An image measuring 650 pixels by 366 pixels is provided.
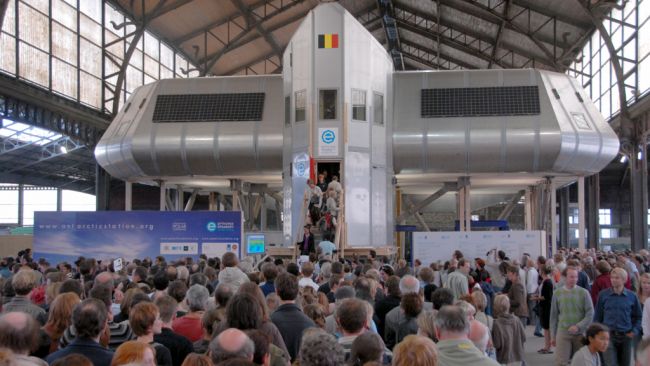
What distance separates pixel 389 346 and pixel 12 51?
24.1 meters

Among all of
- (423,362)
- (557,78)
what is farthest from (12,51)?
(423,362)

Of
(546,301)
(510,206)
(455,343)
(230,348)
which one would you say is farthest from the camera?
(510,206)

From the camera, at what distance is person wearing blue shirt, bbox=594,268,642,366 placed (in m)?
9.46

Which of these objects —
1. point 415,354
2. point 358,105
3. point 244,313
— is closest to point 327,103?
point 358,105

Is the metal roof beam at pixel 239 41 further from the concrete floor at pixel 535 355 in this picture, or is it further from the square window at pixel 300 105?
the concrete floor at pixel 535 355

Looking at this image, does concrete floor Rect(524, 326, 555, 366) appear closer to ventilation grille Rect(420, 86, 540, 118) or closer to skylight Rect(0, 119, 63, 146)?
ventilation grille Rect(420, 86, 540, 118)

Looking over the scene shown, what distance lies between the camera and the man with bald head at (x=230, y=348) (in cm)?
405

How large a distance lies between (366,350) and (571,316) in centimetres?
632

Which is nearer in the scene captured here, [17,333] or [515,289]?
[17,333]

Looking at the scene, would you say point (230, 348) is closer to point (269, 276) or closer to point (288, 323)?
point (288, 323)

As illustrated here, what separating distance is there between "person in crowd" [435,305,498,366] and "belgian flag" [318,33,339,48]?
19768 mm

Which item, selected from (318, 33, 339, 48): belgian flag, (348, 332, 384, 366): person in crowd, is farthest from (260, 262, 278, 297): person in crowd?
(318, 33, 339, 48): belgian flag

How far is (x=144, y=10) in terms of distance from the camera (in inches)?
1336

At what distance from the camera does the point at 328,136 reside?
78.9 ft
